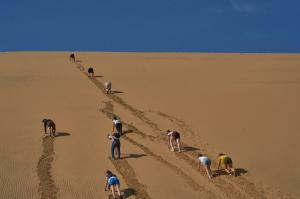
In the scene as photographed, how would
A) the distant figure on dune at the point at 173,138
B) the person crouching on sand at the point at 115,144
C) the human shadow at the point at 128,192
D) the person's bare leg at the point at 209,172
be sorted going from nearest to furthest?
the human shadow at the point at 128,192
the person's bare leg at the point at 209,172
the person crouching on sand at the point at 115,144
the distant figure on dune at the point at 173,138

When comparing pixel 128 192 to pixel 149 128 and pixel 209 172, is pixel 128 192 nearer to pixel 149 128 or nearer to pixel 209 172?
pixel 209 172

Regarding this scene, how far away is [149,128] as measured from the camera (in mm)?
23141

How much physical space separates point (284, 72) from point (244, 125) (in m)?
18.3

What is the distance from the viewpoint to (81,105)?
27203mm

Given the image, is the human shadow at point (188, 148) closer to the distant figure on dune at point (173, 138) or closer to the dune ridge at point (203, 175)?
the dune ridge at point (203, 175)

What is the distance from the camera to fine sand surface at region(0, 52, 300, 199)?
55.4 ft

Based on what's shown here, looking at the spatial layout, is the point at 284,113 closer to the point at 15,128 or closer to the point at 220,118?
the point at 220,118

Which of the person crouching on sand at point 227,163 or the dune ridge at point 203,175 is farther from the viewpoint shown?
the person crouching on sand at point 227,163

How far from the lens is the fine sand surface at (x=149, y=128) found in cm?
1688

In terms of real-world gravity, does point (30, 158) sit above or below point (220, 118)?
below

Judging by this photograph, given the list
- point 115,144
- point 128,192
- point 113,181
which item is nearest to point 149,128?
point 115,144

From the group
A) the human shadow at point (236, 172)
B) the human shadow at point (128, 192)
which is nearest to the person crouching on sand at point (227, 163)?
the human shadow at point (236, 172)

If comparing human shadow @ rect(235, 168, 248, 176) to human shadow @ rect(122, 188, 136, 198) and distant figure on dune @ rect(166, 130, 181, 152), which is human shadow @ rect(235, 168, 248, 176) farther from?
human shadow @ rect(122, 188, 136, 198)

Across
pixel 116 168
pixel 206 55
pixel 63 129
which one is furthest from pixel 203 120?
pixel 206 55
